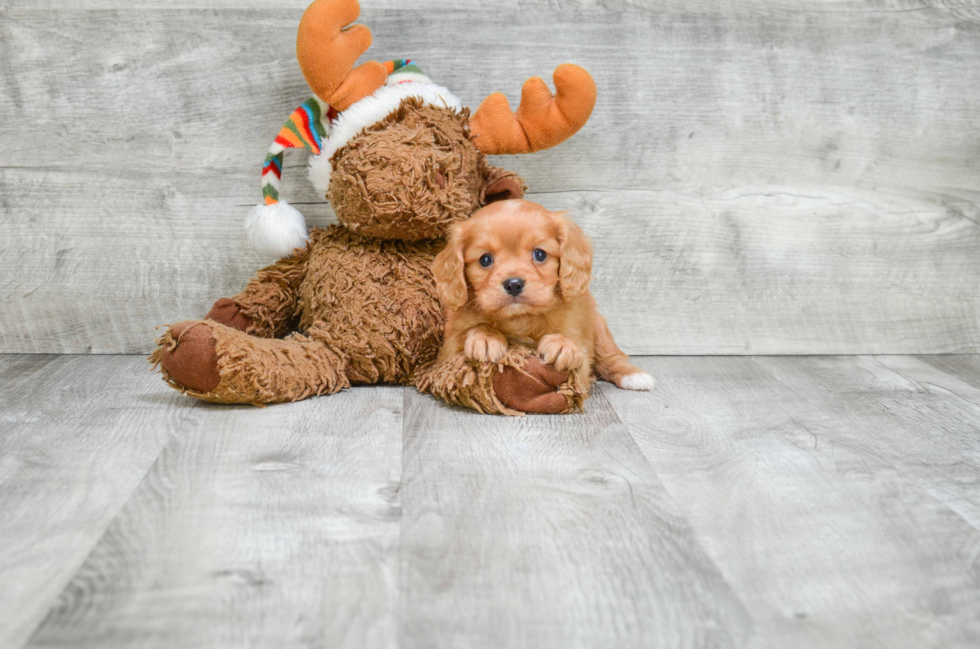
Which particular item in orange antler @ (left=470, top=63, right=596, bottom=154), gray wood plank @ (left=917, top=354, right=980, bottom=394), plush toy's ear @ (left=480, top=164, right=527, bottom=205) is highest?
orange antler @ (left=470, top=63, right=596, bottom=154)

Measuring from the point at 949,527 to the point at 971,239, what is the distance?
125cm

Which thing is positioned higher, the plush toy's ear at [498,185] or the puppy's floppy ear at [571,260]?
the plush toy's ear at [498,185]

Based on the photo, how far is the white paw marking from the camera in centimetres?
170

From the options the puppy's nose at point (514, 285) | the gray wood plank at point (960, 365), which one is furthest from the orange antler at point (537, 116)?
the gray wood plank at point (960, 365)

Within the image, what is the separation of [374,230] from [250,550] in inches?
32.2

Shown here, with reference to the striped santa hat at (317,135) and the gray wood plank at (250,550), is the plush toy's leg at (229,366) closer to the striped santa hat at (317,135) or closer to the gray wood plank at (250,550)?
the gray wood plank at (250,550)

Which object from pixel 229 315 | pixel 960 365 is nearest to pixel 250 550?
pixel 229 315


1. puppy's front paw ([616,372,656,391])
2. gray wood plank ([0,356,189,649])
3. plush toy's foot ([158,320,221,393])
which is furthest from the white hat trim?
puppy's front paw ([616,372,656,391])

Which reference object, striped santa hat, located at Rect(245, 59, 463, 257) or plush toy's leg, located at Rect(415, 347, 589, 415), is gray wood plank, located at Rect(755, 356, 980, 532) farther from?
striped santa hat, located at Rect(245, 59, 463, 257)

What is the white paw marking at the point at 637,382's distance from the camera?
Result: 5.57ft

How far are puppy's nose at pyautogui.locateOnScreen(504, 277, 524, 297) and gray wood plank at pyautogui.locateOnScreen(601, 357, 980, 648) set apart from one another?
0.32 meters

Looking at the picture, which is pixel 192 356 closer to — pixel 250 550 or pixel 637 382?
pixel 250 550

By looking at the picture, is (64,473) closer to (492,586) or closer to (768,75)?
(492,586)

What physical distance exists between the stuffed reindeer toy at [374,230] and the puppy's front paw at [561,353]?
2 cm
